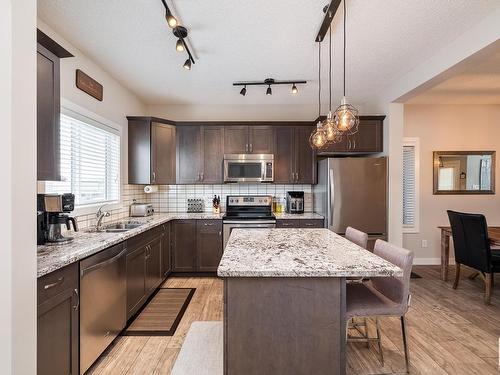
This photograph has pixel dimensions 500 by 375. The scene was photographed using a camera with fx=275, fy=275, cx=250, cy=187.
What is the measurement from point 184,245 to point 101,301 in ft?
6.44

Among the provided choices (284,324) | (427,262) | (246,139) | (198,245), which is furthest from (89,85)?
(427,262)

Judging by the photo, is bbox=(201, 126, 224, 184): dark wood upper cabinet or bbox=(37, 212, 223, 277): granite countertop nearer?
bbox=(37, 212, 223, 277): granite countertop

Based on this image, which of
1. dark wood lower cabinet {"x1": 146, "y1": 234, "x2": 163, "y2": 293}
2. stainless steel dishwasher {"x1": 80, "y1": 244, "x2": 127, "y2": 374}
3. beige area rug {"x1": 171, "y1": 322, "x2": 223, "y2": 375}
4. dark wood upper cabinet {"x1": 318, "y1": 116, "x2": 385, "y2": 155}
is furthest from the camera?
dark wood upper cabinet {"x1": 318, "y1": 116, "x2": 385, "y2": 155}

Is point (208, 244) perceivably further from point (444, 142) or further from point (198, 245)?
point (444, 142)

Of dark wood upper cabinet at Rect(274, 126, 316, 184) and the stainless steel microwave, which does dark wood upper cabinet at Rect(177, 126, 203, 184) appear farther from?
dark wood upper cabinet at Rect(274, 126, 316, 184)

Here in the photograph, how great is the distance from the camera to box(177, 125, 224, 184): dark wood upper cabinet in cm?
427

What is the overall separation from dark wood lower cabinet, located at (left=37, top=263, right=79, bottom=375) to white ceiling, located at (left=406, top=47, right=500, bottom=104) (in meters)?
3.68

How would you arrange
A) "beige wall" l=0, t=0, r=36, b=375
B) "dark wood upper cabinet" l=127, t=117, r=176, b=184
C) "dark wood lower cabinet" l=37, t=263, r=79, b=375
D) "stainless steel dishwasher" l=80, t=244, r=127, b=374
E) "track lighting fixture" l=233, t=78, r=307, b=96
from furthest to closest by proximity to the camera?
1. "dark wood upper cabinet" l=127, t=117, r=176, b=184
2. "track lighting fixture" l=233, t=78, r=307, b=96
3. "stainless steel dishwasher" l=80, t=244, r=127, b=374
4. "dark wood lower cabinet" l=37, t=263, r=79, b=375
5. "beige wall" l=0, t=0, r=36, b=375

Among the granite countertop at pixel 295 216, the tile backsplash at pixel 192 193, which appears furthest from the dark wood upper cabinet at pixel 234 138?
the granite countertop at pixel 295 216

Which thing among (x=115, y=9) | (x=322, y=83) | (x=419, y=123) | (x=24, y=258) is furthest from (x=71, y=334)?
(x=419, y=123)

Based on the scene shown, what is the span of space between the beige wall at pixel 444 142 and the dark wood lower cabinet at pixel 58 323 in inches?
186

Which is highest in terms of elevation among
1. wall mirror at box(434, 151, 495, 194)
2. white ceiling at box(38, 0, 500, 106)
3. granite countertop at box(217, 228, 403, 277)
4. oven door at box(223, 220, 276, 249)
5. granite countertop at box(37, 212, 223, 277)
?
white ceiling at box(38, 0, 500, 106)

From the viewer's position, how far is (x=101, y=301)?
2062 mm

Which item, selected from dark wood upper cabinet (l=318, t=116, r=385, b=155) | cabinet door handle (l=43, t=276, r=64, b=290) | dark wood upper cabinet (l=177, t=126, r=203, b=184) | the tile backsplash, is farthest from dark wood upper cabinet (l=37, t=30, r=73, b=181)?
dark wood upper cabinet (l=318, t=116, r=385, b=155)
